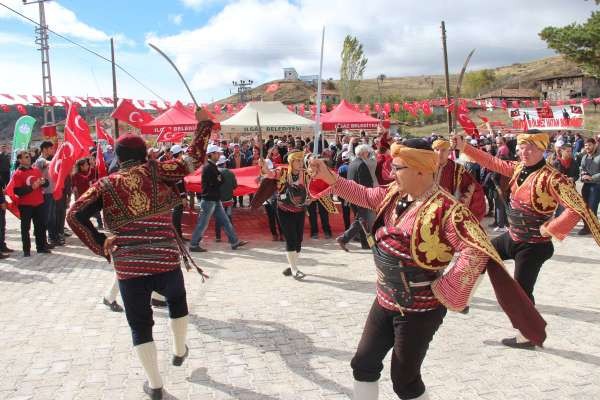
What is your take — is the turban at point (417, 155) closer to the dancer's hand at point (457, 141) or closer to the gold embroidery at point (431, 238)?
the gold embroidery at point (431, 238)

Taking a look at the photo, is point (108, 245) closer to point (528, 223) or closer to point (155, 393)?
point (155, 393)

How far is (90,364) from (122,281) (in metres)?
1.19

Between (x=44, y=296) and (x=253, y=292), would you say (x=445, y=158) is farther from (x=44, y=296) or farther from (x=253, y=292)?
(x=44, y=296)

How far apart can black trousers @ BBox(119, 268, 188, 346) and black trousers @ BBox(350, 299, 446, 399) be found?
1.59 m

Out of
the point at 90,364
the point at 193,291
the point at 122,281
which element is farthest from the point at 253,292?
the point at 122,281

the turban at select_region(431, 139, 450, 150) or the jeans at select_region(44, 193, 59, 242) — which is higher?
the turban at select_region(431, 139, 450, 150)

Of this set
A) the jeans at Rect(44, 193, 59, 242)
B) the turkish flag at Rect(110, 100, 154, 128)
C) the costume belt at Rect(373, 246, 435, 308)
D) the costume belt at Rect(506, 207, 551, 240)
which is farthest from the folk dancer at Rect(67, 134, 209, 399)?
the turkish flag at Rect(110, 100, 154, 128)

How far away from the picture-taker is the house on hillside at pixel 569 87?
61.5 m

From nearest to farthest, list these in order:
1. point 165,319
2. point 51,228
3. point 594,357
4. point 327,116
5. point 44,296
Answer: point 594,357 → point 165,319 → point 44,296 → point 51,228 → point 327,116

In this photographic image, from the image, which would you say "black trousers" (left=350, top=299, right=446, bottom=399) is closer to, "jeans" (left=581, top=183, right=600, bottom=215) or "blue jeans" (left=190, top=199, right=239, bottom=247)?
"blue jeans" (left=190, top=199, right=239, bottom=247)

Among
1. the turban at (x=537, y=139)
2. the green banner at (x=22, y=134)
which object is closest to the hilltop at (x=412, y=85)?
the green banner at (x=22, y=134)

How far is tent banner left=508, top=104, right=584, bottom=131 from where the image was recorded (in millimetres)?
19750

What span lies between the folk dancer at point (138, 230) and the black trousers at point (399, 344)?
1627 millimetres

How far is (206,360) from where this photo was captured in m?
4.36
